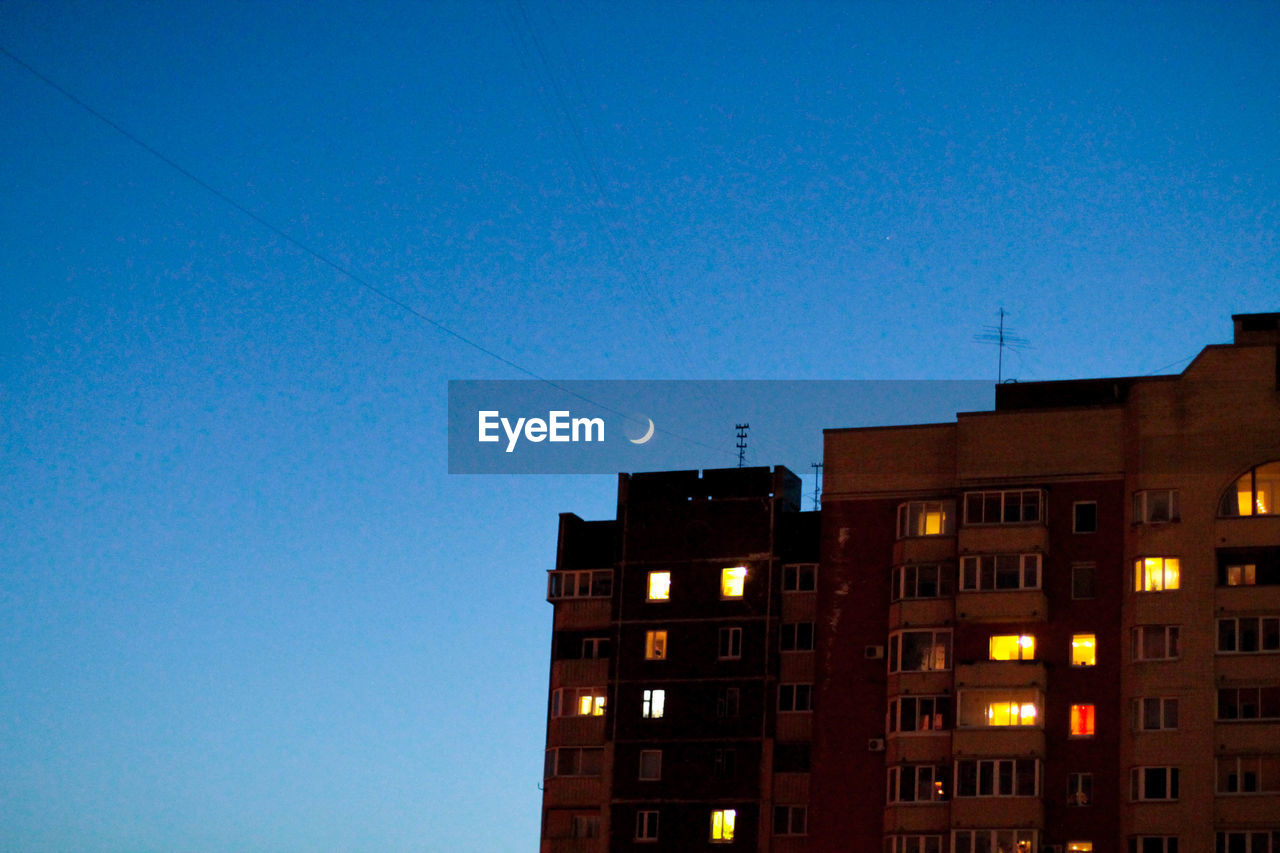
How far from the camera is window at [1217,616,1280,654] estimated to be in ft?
271

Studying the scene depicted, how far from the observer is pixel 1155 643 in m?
83.9

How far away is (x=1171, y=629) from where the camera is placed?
83875 mm

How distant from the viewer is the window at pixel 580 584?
3836 inches

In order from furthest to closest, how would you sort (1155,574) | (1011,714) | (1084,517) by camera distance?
(1084,517), (1011,714), (1155,574)

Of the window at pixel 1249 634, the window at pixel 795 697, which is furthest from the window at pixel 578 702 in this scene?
the window at pixel 1249 634

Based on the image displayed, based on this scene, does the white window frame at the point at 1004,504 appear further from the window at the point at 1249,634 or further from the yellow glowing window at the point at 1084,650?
the window at the point at 1249,634

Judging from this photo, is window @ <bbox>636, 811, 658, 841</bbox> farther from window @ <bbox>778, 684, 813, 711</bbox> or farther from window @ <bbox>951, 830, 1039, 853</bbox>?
window @ <bbox>951, 830, 1039, 853</bbox>

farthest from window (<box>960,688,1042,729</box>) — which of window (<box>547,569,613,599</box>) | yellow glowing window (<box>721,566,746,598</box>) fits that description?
window (<box>547,569,613,599</box>)

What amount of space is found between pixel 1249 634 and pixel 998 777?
38.2 feet

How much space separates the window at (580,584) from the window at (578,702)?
4630 millimetres

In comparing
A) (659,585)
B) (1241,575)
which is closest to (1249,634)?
(1241,575)

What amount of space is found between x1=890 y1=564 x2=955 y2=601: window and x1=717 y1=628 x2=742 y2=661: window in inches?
305

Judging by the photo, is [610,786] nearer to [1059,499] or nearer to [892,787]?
[892,787]

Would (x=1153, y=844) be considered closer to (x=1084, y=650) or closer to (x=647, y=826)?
(x=1084, y=650)
